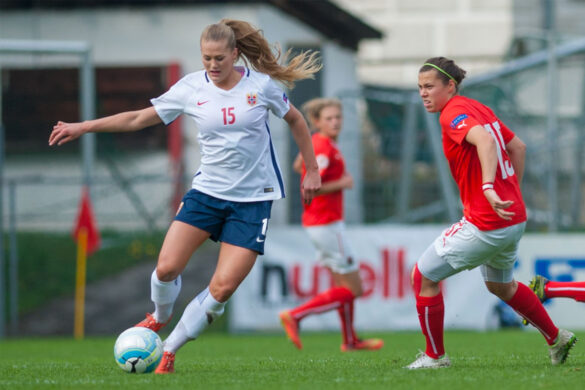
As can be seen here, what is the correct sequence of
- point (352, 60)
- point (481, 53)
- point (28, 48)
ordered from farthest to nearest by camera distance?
1. point (481, 53)
2. point (352, 60)
3. point (28, 48)

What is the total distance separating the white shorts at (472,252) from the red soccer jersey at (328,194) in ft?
9.87

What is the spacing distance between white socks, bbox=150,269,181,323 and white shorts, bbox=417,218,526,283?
157 cm

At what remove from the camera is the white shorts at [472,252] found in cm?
593

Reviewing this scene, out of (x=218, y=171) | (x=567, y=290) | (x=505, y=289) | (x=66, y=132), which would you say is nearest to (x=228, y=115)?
(x=218, y=171)

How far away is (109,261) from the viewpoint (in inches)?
597

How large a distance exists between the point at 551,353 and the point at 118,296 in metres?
9.00

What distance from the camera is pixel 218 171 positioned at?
249 inches

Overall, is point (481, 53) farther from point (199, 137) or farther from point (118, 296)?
point (199, 137)

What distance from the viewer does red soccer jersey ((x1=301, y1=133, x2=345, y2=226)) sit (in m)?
9.05

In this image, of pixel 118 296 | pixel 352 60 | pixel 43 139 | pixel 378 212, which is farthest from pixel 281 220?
pixel 352 60

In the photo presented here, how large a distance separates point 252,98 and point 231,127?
9.2 inches

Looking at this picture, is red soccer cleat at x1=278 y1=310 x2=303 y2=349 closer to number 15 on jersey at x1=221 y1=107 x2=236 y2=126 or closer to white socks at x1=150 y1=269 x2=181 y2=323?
white socks at x1=150 y1=269 x2=181 y2=323

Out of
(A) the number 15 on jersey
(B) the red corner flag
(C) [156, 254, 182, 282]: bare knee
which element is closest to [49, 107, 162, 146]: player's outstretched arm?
(A) the number 15 on jersey

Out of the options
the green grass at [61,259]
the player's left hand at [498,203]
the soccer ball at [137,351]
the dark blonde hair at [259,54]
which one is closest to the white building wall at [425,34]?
the green grass at [61,259]
